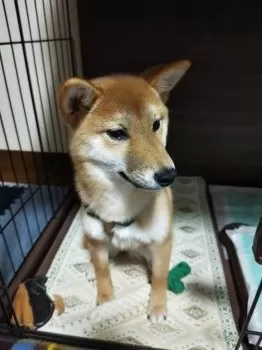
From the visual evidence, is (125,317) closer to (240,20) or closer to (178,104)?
(178,104)

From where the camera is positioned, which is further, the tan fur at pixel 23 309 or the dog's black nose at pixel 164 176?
the tan fur at pixel 23 309

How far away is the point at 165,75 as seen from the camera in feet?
2.77

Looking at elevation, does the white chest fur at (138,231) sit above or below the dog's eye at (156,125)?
below

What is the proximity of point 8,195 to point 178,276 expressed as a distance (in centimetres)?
85

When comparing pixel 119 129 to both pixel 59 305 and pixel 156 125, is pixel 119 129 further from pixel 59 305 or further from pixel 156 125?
pixel 59 305

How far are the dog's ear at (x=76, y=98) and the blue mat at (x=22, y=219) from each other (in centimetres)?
53

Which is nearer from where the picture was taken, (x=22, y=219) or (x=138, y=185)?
(x=138, y=185)

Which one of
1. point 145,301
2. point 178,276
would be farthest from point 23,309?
point 178,276

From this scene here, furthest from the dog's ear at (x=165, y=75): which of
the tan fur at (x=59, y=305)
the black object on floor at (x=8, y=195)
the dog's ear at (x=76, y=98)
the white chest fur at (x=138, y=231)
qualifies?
the black object on floor at (x=8, y=195)

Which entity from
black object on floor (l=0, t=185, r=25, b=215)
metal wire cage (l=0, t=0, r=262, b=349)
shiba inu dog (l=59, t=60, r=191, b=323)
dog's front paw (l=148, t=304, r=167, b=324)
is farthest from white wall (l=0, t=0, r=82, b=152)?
dog's front paw (l=148, t=304, r=167, b=324)

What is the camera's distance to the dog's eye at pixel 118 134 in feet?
2.50

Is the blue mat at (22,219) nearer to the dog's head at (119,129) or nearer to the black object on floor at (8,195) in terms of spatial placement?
the black object on floor at (8,195)

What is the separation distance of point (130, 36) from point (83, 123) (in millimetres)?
768

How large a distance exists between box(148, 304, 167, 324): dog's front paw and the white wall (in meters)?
0.95
